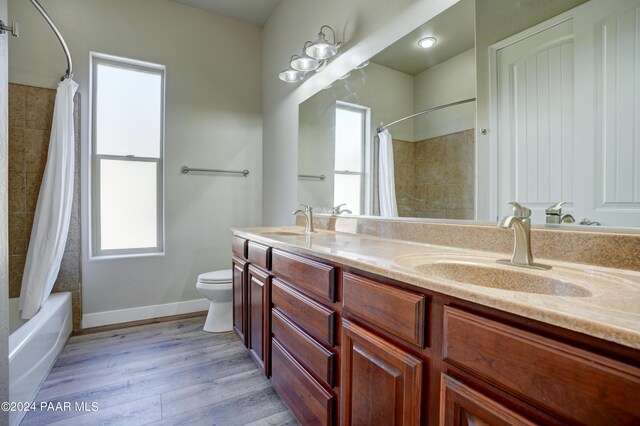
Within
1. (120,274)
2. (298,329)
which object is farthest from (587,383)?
(120,274)

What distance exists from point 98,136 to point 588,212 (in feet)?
10.6

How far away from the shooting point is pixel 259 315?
1757mm

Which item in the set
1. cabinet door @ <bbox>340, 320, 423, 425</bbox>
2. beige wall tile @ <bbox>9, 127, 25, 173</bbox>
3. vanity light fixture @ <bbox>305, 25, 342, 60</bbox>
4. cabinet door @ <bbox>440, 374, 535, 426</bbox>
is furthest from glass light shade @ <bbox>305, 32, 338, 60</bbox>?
beige wall tile @ <bbox>9, 127, 25, 173</bbox>

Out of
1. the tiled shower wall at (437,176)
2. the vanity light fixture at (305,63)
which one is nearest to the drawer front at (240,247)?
the tiled shower wall at (437,176)

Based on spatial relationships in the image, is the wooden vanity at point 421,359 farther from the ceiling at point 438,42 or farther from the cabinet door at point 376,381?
the ceiling at point 438,42

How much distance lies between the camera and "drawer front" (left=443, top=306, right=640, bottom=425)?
1.46 feet

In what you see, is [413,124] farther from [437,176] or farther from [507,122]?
[507,122]

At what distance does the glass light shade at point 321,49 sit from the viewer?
6.15 feet

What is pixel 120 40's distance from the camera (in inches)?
103

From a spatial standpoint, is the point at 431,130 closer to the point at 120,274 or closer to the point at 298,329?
the point at 298,329

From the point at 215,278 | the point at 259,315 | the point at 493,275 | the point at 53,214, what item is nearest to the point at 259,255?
the point at 259,315

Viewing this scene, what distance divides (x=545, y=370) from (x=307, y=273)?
2.81 ft

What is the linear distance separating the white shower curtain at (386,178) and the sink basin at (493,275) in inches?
24.0

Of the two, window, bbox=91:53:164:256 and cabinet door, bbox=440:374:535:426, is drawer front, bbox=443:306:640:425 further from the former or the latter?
window, bbox=91:53:164:256
